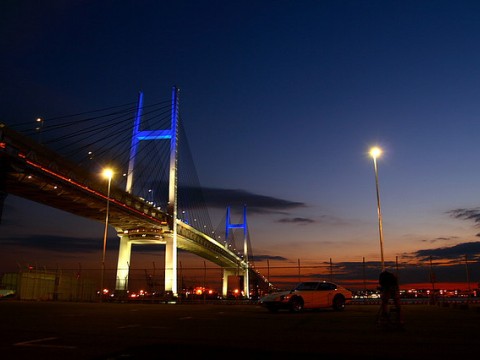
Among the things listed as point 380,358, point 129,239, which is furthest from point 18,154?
point 380,358

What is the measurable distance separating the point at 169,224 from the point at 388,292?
140 feet

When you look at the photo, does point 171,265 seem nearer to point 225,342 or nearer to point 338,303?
point 338,303

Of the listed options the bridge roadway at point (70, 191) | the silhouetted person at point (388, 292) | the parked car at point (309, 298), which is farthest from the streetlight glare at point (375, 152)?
→ the bridge roadway at point (70, 191)

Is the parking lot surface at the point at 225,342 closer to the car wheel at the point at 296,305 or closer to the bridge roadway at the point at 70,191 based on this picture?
the car wheel at the point at 296,305

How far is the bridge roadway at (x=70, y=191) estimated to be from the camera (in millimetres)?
34125

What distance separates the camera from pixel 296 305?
18.9m

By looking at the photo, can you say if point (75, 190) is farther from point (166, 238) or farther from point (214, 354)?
point (214, 354)

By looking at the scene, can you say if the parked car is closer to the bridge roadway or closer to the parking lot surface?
the parking lot surface

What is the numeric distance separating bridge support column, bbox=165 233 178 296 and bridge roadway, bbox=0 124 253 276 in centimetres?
141

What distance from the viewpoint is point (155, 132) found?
5578 centimetres

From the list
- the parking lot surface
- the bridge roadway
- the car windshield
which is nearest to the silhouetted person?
the parking lot surface

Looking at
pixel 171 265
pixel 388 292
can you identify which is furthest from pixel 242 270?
pixel 388 292

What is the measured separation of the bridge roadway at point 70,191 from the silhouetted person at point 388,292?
28978 millimetres

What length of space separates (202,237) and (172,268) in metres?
14.0
